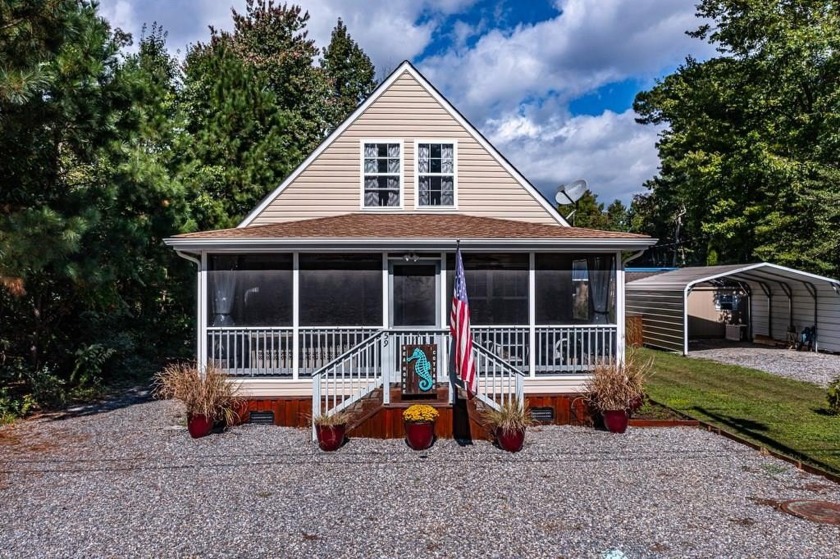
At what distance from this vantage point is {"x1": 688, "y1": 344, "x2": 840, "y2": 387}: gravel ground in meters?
13.2

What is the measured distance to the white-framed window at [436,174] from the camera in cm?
1220

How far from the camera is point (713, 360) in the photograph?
1580 centimetres

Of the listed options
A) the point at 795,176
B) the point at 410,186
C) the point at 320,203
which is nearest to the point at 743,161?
the point at 795,176

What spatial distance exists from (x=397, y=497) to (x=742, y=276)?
16.8 meters

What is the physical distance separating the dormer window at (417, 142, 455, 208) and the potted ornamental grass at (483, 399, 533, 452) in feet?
19.5

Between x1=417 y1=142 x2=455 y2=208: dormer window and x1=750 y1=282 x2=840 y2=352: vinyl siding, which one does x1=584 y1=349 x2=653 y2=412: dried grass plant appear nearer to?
x1=417 y1=142 x2=455 y2=208: dormer window

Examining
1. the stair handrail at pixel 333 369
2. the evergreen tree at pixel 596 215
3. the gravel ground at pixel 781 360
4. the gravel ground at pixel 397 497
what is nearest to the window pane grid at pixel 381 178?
the stair handrail at pixel 333 369

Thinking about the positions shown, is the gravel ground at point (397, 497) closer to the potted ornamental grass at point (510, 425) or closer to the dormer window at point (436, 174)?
the potted ornamental grass at point (510, 425)

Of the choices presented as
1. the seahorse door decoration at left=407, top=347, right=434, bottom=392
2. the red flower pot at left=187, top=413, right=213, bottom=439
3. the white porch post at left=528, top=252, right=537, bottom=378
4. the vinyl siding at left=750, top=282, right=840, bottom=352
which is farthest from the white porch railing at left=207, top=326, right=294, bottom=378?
the vinyl siding at left=750, top=282, right=840, bottom=352

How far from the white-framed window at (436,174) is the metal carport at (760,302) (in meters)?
9.18

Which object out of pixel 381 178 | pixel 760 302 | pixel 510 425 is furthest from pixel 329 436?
pixel 760 302

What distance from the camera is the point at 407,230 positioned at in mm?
9594

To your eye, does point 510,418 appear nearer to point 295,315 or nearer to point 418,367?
point 418,367

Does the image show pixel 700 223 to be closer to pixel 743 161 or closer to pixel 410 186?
pixel 743 161
